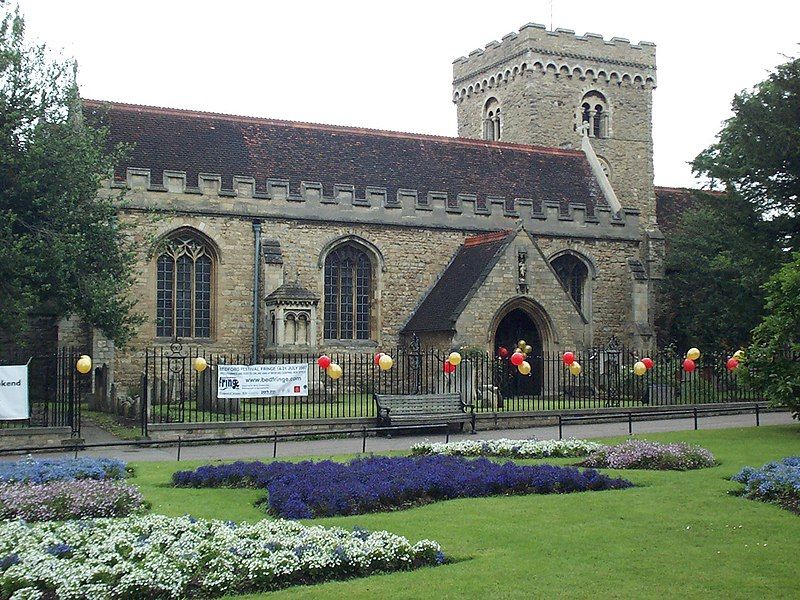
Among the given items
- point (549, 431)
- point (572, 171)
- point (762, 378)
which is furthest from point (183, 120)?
point (762, 378)

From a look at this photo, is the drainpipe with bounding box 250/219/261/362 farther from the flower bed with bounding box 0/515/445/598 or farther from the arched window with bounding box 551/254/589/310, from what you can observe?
the flower bed with bounding box 0/515/445/598

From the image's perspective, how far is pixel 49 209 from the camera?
2561 centimetres

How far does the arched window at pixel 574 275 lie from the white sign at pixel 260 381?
15885 mm

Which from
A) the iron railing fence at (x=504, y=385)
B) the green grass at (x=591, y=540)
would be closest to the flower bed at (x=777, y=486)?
the green grass at (x=591, y=540)

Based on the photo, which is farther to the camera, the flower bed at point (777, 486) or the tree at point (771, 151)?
the tree at point (771, 151)

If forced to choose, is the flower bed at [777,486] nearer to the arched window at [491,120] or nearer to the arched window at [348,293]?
the arched window at [348,293]

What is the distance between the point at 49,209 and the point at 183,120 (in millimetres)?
11657

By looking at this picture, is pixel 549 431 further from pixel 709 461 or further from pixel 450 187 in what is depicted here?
pixel 450 187

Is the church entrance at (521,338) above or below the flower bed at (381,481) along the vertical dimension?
above

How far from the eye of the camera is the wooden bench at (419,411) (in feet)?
78.3

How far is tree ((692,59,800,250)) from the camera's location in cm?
3362

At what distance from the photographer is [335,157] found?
37.4m

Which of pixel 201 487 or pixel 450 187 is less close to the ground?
pixel 450 187

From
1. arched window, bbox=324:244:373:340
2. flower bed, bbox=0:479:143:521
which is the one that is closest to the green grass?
flower bed, bbox=0:479:143:521
